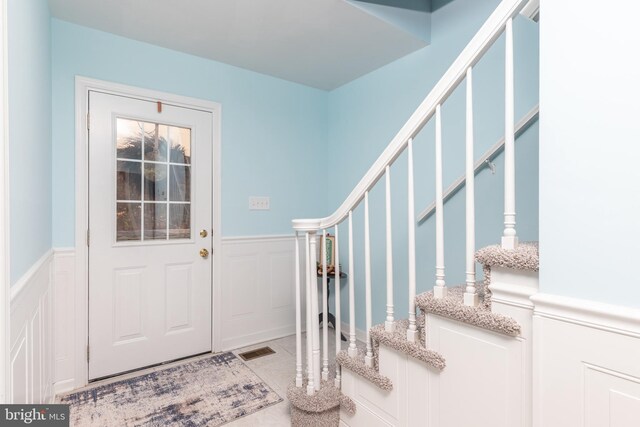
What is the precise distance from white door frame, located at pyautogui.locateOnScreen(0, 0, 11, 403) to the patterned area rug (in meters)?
1.16

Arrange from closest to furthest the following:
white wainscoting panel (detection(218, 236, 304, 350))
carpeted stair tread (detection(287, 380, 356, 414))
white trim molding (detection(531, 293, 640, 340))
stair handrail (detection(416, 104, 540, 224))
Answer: white trim molding (detection(531, 293, 640, 340)), carpeted stair tread (detection(287, 380, 356, 414)), stair handrail (detection(416, 104, 540, 224)), white wainscoting panel (detection(218, 236, 304, 350))

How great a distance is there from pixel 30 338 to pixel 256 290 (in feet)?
5.74

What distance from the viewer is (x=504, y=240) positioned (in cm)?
107

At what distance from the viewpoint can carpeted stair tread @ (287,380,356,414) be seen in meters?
1.59

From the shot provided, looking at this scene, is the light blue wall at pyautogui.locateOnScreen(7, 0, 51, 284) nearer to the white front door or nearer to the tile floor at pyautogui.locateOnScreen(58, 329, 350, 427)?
the white front door

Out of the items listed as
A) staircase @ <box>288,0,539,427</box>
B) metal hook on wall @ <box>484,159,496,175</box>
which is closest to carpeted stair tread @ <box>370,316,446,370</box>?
staircase @ <box>288,0,539,427</box>

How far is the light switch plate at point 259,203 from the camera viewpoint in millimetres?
2879

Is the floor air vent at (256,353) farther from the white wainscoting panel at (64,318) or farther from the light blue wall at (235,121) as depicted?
the white wainscoting panel at (64,318)

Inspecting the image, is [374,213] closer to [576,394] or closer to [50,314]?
[576,394]

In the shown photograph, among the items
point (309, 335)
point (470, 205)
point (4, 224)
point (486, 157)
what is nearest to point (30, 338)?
point (4, 224)

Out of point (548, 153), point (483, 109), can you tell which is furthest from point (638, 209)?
point (483, 109)

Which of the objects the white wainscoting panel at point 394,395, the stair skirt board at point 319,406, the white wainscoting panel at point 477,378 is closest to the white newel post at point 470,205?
the white wainscoting panel at point 477,378

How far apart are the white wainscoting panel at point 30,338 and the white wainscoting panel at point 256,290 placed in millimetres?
1177

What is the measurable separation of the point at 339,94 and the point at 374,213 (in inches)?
48.4
